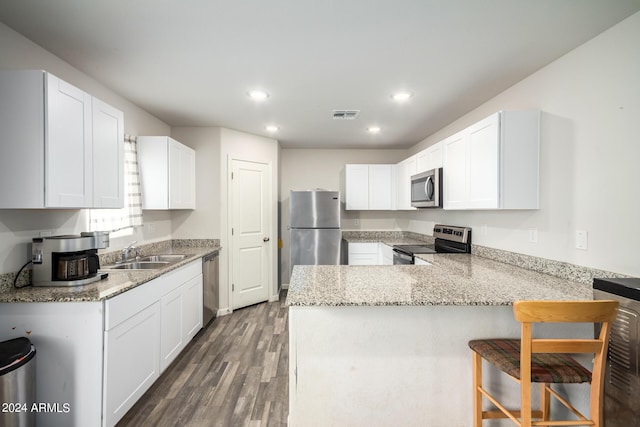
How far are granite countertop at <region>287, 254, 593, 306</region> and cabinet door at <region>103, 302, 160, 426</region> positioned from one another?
1.11 m

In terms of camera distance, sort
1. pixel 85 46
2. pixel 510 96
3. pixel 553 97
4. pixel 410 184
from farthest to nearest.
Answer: pixel 410 184 < pixel 510 96 < pixel 553 97 < pixel 85 46

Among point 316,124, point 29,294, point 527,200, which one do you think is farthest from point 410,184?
point 29,294

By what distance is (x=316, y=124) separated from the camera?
3.57 meters

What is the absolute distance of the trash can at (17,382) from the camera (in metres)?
1.36

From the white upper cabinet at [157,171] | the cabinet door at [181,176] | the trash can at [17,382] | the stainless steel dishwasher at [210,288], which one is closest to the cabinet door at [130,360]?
the trash can at [17,382]

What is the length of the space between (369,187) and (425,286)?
3.05 meters

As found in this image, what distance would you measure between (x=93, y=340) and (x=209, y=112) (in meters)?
2.41

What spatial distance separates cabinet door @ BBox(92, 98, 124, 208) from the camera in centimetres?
199

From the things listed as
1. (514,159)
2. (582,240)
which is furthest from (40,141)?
(582,240)

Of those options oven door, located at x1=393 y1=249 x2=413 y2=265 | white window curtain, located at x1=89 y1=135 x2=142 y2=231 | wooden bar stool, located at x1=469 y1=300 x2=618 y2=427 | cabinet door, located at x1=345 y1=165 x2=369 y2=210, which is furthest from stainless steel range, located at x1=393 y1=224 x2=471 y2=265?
white window curtain, located at x1=89 y1=135 x2=142 y2=231

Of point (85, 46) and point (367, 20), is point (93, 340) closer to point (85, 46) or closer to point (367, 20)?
point (85, 46)

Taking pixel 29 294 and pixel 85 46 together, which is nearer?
pixel 29 294

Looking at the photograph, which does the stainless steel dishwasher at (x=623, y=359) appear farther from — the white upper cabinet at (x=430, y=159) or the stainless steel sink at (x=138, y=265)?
the stainless steel sink at (x=138, y=265)

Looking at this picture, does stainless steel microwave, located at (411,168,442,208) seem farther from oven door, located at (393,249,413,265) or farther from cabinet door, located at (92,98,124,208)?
cabinet door, located at (92,98,124,208)
